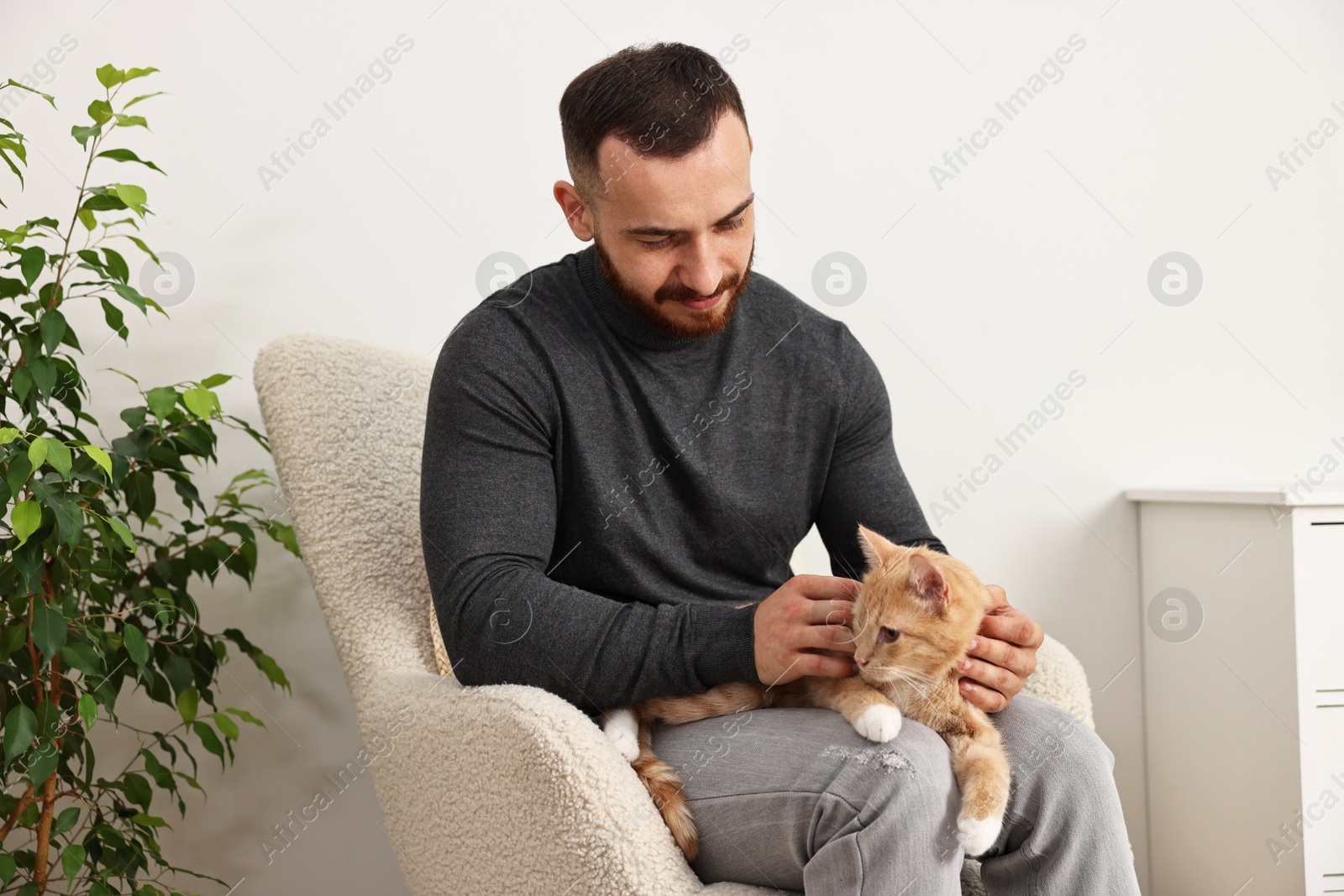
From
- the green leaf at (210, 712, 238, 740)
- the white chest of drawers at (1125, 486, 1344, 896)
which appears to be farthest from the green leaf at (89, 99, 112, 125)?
the white chest of drawers at (1125, 486, 1344, 896)

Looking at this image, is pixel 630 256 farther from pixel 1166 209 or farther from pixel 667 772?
pixel 1166 209

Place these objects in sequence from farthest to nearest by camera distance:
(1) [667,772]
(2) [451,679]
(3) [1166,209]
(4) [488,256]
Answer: (3) [1166,209], (4) [488,256], (2) [451,679], (1) [667,772]

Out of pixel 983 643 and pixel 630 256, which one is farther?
pixel 630 256

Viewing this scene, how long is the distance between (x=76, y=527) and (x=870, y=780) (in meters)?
0.96

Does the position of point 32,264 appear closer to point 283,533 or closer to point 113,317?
point 113,317

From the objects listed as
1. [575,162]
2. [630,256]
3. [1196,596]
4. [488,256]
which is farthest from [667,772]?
[1196,596]

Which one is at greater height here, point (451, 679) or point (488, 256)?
point (488, 256)

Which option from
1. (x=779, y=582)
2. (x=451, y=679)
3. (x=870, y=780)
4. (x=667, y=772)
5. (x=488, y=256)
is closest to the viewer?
(x=870, y=780)

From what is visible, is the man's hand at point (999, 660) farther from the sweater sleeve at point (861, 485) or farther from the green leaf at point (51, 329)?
the green leaf at point (51, 329)

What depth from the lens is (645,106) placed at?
43.3 inches

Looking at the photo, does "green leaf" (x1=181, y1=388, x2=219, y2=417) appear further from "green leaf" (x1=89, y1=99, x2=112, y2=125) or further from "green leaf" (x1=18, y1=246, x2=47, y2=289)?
"green leaf" (x1=89, y1=99, x2=112, y2=125)

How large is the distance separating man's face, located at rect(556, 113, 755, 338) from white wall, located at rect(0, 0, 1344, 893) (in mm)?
699

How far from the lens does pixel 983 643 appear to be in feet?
3.29

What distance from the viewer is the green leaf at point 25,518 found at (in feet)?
3.59
